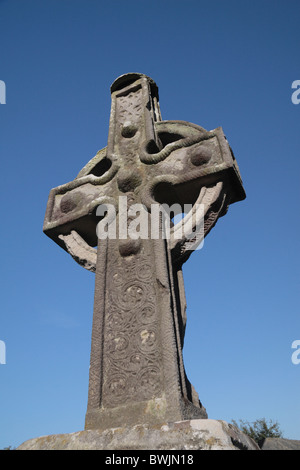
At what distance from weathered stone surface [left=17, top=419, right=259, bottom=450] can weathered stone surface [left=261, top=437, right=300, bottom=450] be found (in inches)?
12.7

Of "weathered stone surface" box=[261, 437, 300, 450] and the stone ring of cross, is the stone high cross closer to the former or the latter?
the stone ring of cross

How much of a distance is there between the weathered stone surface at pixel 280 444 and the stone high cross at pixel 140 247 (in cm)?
48

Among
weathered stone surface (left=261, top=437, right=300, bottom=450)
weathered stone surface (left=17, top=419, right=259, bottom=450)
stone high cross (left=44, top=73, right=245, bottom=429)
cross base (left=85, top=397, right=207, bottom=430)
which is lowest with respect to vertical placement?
weathered stone surface (left=261, top=437, right=300, bottom=450)

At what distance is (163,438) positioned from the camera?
2031 mm

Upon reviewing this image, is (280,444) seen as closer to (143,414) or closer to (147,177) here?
(143,414)

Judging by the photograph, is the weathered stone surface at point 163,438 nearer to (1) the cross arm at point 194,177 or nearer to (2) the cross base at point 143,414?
(2) the cross base at point 143,414

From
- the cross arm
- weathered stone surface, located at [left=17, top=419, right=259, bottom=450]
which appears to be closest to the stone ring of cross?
the cross arm

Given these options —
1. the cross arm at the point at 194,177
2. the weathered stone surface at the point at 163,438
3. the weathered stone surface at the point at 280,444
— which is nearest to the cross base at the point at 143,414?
the weathered stone surface at the point at 163,438

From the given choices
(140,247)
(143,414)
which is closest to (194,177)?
(140,247)

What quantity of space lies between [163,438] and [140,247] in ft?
5.26

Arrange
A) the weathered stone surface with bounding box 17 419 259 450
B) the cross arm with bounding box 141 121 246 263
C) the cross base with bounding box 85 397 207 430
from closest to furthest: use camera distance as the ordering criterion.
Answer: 1. the weathered stone surface with bounding box 17 419 259 450
2. the cross base with bounding box 85 397 207 430
3. the cross arm with bounding box 141 121 246 263

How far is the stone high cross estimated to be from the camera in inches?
101
